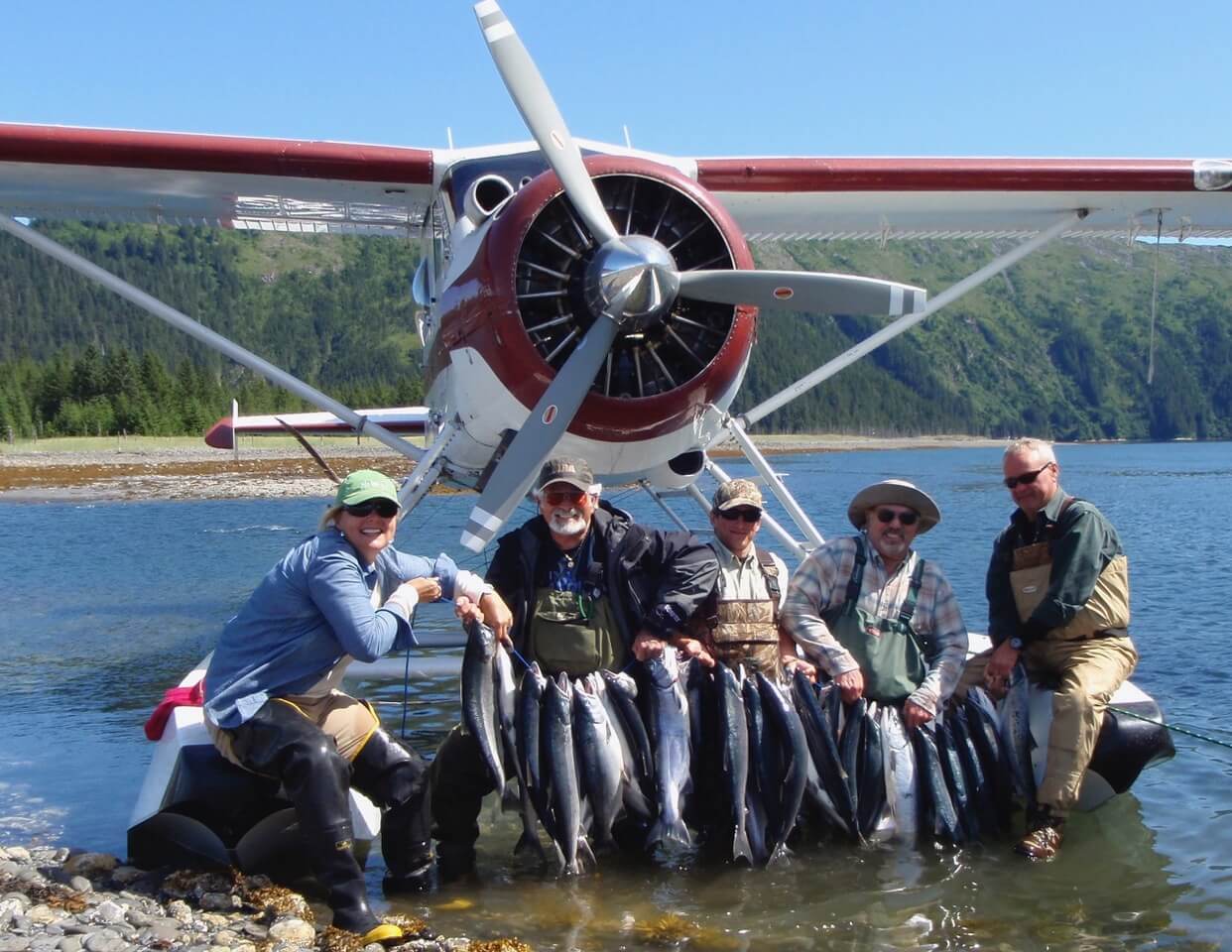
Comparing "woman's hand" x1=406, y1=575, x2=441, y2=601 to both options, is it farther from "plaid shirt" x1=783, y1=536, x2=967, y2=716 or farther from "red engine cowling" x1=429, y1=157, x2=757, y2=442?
"red engine cowling" x1=429, y1=157, x2=757, y2=442

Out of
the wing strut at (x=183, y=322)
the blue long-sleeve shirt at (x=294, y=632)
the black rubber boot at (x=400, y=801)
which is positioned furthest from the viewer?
the wing strut at (x=183, y=322)

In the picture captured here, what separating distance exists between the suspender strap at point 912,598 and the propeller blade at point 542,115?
7.16ft

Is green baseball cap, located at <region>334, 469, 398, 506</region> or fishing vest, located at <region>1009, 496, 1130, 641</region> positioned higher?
green baseball cap, located at <region>334, 469, 398, 506</region>

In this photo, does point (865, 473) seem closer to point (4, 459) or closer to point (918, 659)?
point (4, 459)

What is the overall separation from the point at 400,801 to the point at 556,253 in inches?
118

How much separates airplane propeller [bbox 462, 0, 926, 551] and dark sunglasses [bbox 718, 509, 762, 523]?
55.2 inches

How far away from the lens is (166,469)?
44656mm

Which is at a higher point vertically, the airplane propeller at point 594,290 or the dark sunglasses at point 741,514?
the airplane propeller at point 594,290

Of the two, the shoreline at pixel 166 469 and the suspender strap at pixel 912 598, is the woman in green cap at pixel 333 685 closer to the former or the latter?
the suspender strap at pixel 912 598

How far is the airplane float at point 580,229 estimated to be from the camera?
595 cm

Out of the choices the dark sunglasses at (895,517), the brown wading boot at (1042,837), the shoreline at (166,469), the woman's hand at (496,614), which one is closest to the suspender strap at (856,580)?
the dark sunglasses at (895,517)

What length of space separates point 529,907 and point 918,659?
1.74 m

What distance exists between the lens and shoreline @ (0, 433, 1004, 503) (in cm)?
3359

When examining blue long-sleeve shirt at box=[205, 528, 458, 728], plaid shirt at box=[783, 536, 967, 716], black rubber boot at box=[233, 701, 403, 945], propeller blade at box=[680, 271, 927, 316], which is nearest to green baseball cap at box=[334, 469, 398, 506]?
blue long-sleeve shirt at box=[205, 528, 458, 728]
